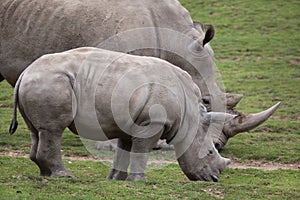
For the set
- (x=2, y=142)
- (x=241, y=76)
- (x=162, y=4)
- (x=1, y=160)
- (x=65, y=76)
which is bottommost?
(x=241, y=76)

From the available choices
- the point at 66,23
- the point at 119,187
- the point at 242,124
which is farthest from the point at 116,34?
the point at 119,187

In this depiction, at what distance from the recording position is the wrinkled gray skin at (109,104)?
25.5 ft

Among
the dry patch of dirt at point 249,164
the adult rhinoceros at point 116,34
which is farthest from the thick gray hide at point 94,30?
the dry patch of dirt at point 249,164

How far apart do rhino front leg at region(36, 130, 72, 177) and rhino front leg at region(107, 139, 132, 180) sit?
749 mm

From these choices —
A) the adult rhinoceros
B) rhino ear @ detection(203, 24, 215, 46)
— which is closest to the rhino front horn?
the adult rhinoceros

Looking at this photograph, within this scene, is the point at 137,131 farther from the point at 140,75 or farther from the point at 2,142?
the point at 2,142

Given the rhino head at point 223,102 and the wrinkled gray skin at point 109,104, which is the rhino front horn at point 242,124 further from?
the wrinkled gray skin at point 109,104

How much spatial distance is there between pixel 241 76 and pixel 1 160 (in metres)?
9.21

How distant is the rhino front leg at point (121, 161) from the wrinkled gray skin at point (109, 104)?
0.33 ft

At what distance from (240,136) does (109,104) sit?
5.43 meters

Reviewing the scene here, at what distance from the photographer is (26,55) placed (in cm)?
1093

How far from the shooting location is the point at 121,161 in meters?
8.62

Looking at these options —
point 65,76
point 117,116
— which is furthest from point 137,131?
point 65,76

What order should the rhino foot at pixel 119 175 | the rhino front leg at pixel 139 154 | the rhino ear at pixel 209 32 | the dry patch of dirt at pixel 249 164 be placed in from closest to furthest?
1. the rhino front leg at pixel 139 154
2. the rhino foot at pixel 119 175
3. the rhino ear at pixel 209 32
4. the dry patch of dirt at pixel 249 164
